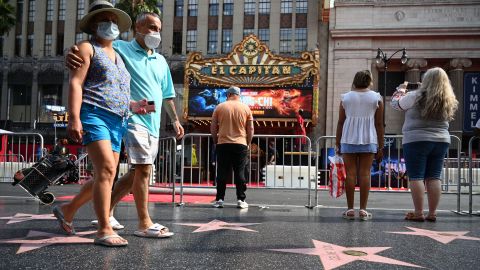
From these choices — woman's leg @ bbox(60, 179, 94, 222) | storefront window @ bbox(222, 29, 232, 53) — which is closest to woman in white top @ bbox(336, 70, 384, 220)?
woman's leg @ bbox(60, 179, 94, 222)

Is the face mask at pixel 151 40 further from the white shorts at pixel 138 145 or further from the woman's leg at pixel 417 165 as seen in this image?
the woman's leg at pixel 417 165

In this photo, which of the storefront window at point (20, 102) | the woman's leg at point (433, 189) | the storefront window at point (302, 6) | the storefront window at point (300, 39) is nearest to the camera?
the woman's leg at point (433, 189)

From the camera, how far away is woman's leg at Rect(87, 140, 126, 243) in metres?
3.35

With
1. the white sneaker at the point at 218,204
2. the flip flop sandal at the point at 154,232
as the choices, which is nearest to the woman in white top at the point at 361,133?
the white sneaker at the point at 218,204

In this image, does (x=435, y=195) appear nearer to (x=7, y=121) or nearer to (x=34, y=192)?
(x=34, y=192)

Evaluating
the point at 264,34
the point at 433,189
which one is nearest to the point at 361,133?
the point at 433,189

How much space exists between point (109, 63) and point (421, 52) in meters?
27.8

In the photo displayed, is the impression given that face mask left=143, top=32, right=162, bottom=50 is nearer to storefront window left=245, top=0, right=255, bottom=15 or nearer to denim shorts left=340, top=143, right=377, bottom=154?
denim shorts left=340, top=143, right=377, bottom=154

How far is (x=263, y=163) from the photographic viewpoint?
36.1 feet

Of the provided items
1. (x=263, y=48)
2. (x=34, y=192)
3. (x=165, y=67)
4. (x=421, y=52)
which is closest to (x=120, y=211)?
(x=34, y=192)

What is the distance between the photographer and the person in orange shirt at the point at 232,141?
22.3 feet

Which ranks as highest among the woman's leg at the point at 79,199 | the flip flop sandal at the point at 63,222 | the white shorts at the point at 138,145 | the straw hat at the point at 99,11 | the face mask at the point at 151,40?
the straw hat at the point at 99,11

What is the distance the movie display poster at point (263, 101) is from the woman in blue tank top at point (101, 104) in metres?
21.3

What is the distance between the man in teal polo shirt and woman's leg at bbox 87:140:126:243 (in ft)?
1.32
